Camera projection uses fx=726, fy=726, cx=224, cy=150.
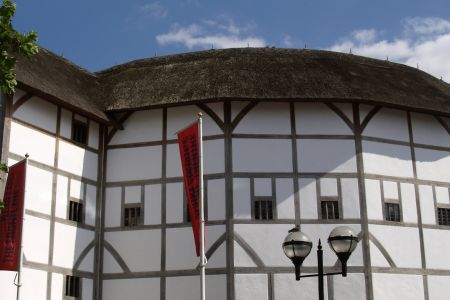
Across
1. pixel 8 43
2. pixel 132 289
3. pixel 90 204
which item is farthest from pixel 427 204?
pixel 8 43

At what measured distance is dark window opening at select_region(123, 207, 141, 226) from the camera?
25125 millimetres

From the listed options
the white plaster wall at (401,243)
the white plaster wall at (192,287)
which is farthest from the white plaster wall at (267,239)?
the white plaster wall at (401,243)

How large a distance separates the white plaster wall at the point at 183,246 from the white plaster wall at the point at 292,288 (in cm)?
245

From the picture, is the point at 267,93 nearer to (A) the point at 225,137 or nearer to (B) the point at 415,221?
(A) the point at 225,137

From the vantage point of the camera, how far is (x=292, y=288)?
23.4m

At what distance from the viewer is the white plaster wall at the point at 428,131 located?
2647 centimetres

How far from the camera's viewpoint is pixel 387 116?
85.1 ft

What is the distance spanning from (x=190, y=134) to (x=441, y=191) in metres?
11.3

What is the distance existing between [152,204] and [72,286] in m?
3.81

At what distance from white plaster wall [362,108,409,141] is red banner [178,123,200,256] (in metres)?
8.31

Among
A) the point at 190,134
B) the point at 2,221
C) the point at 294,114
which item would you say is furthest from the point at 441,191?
the point at 2,221

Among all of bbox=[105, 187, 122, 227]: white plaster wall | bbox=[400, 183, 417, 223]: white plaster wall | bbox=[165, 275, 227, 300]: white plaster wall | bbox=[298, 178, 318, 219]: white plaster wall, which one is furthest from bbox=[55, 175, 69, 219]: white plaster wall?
bbox=[400, 183, 417, 223]: white plaster wall

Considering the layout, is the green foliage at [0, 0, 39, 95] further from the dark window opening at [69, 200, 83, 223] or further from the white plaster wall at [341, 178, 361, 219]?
the white plaster wall at [341, 178, 361, 219]

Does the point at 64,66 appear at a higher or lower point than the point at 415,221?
higher
